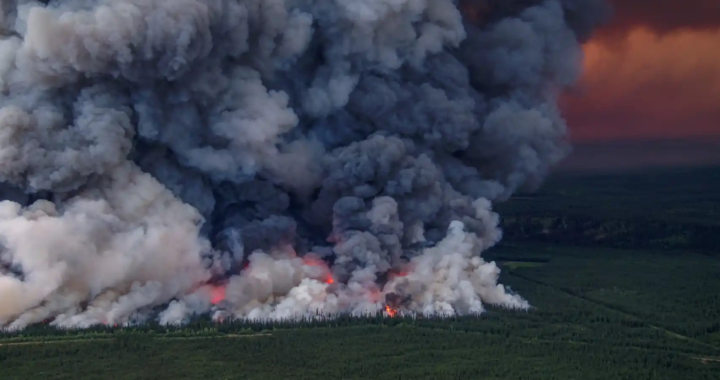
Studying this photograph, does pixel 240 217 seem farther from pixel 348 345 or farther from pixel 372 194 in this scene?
pixel 348 345

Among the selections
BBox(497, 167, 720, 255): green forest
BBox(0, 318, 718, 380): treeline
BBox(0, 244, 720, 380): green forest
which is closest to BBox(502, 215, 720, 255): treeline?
BBox(497, 167, 720, 255): green forest

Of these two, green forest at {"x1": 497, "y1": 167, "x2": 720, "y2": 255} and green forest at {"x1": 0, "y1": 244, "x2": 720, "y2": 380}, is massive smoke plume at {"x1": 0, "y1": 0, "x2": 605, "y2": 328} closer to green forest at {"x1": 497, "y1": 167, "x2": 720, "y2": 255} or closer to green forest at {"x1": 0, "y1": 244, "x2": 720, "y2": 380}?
green forest at {"x1": 0, "y1": 244, "x2": 720, "y2": 380}

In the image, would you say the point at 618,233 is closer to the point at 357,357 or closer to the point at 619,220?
the point at 619,220

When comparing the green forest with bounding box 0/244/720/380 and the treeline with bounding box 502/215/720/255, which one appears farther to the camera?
the treeline with bounding box 502/215/720/255

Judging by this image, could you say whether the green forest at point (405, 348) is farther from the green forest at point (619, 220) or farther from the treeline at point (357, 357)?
the green forest at point (619, 220)

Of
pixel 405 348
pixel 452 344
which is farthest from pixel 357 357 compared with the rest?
pixel 452 344

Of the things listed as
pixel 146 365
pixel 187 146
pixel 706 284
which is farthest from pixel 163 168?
pixel 706 284
